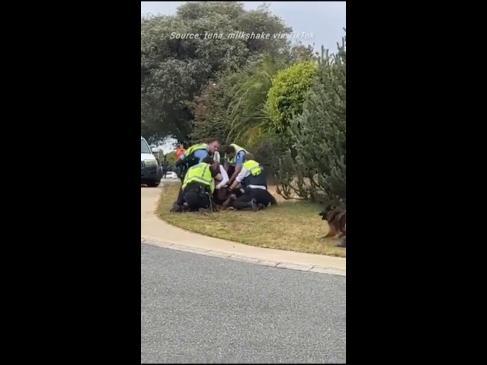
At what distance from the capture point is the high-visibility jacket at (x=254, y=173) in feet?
9.79

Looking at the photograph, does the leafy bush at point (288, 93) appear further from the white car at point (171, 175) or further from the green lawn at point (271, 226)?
the green lawn at point (271, 226)

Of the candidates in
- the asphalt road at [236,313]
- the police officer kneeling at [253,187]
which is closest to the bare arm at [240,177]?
the police officer kneeling at [253,187]

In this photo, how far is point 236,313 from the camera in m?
2.02

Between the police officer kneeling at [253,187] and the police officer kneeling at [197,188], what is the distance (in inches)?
8.3

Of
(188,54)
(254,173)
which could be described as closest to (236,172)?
(254,173)

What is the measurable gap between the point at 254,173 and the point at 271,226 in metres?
0.47

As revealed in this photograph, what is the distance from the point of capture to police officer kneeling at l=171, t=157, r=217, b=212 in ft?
9.98

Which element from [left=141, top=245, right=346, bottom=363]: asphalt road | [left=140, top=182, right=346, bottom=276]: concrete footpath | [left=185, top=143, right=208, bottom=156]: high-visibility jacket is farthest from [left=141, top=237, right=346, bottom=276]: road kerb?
[left=185, top=143, right=208, bottom=156]: high-visibility jacket

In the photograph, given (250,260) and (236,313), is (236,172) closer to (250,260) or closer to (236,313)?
(250,260)

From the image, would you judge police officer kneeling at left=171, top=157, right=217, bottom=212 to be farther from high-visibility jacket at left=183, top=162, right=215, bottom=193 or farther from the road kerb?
the road kerb
